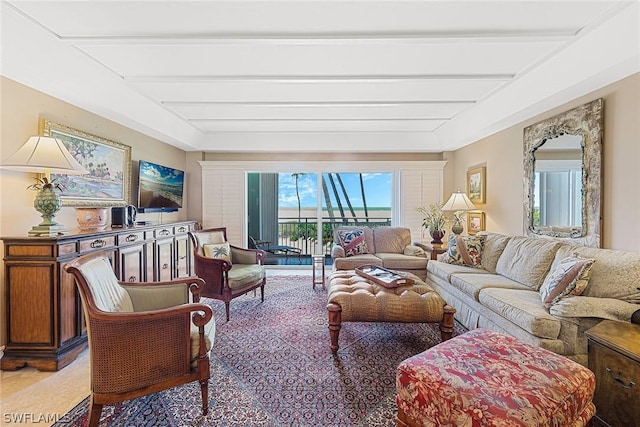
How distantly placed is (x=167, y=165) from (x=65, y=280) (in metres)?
2.93


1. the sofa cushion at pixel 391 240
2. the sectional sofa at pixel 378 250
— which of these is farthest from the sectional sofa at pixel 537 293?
the sofa cushion at pixel 391 240

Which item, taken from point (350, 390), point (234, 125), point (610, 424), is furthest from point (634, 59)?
point (234, 125)

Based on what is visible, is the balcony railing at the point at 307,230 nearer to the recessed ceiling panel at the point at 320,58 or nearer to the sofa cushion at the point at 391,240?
the sofa cushion at the point at 391,240

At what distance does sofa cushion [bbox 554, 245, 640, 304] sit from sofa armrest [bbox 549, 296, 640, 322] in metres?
0.09

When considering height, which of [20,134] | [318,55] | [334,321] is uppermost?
[318,55]

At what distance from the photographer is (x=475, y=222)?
4.61 meters

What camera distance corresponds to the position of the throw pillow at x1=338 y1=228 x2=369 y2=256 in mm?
4496

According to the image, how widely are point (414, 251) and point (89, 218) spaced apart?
4.05m

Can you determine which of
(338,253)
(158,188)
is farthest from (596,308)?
(158,188)

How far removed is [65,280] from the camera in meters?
2.30

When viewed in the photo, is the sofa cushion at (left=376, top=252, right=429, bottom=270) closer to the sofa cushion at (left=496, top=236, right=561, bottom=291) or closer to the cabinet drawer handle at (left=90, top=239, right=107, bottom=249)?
the sofa cushion at (left=496, top=236, right=561, bottom=291)

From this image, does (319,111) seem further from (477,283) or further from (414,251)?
(477,283)

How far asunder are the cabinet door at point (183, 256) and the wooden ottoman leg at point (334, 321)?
8.92ft

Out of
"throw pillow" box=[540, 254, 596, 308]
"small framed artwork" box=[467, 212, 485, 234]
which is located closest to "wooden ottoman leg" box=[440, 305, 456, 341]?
"throw pillow" box=[540, 254, 596, 308]
